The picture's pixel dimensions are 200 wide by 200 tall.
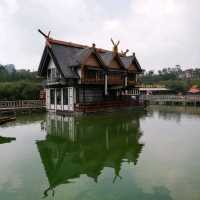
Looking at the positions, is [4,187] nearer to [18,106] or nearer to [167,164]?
[167,164]

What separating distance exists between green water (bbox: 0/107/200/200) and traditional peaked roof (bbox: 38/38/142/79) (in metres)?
11.8

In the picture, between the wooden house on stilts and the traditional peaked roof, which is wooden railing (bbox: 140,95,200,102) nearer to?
the wooden house on stilts

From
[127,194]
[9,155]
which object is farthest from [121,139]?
[127,194]

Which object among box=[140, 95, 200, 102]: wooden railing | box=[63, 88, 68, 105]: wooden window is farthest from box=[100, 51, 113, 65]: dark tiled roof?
box=[140, 95, 200, 102]: wooden railing

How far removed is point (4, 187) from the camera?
732cm

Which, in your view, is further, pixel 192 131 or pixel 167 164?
pixel 192 131

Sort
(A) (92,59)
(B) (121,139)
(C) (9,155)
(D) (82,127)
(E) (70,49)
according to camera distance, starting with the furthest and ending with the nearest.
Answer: (E) (70,49) < (A) (92,59) < (D) (82,127) < (B) (121,139) < (C) (9,155)

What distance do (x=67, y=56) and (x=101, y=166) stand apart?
20.3m

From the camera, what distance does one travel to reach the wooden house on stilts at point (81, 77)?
2591 cm

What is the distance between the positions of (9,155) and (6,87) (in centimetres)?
2256

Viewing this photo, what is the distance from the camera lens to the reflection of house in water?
8705mm

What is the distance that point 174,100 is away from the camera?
40.8m

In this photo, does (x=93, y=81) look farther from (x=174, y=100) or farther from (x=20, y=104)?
(x=174, y=100)

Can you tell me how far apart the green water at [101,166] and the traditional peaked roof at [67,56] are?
38.9 feet
